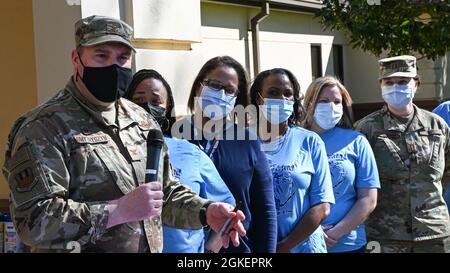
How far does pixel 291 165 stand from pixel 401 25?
15.4ft

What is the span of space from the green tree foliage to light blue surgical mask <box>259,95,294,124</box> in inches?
163

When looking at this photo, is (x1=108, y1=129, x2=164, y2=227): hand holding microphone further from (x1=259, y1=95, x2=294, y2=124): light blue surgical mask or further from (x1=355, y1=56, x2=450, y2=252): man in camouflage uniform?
(x1=355, y1=56, x2=450, y2=252): man in camouflage uniform

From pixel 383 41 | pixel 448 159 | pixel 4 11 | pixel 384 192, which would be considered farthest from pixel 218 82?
pixel 383 41

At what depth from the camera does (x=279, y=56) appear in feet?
46.2

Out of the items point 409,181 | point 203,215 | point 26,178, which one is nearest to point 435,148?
point 409,181

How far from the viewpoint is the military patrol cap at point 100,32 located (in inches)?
108

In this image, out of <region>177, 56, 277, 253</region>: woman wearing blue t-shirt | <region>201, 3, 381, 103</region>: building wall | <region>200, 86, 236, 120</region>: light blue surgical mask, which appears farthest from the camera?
<region>201, 3, 381, 103</region>: building wall

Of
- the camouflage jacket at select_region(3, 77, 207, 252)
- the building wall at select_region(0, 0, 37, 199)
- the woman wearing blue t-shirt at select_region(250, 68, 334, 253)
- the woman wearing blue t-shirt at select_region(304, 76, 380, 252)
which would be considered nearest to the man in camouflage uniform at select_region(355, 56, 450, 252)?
the woman wearing blue t-shirt at select_region(304, 76, 380, 252)

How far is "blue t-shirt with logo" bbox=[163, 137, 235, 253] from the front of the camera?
345cm

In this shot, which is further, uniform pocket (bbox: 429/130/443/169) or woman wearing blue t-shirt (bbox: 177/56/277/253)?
uniform pocket (bbox: 429/130/443/169)

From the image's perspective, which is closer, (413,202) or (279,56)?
(413,202)

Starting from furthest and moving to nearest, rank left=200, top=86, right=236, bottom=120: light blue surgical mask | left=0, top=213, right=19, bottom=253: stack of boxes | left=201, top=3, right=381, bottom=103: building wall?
1. left=201, top=3, right=381, bottom=103: building wall
2. left=0, top=213, right=19, bottom=253: stack of boxes
3. left=200, top=86, right=236, bottom=120: light blue surgical mask
